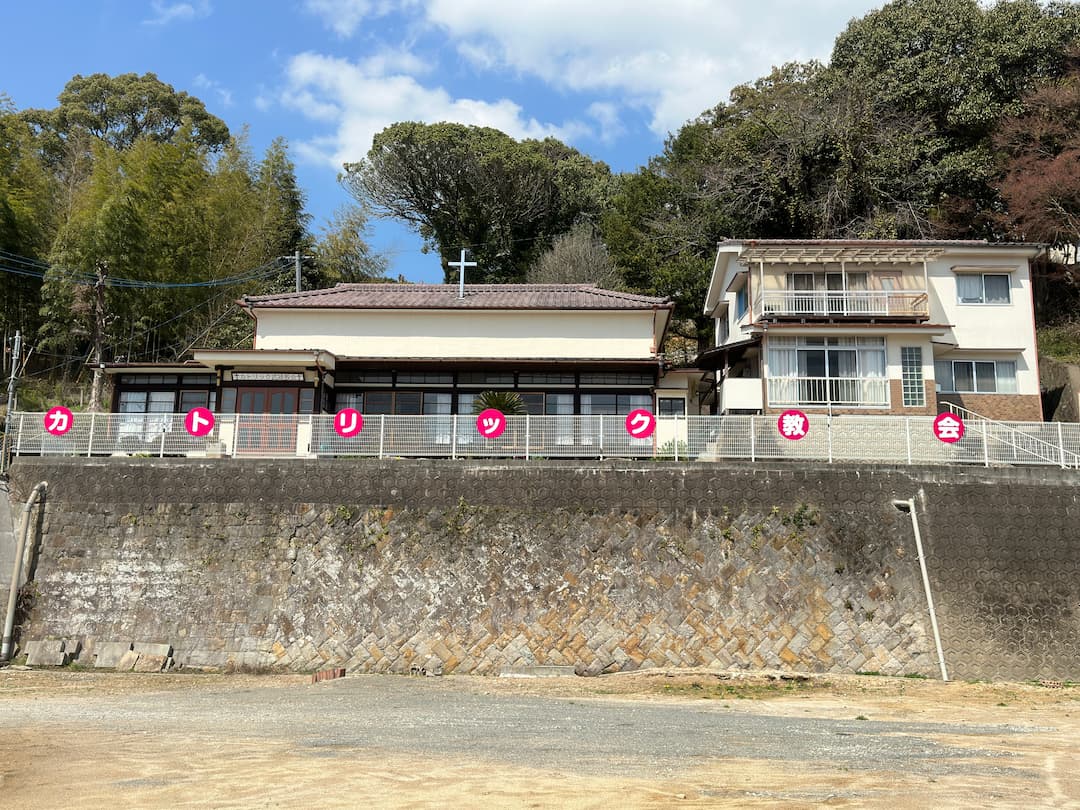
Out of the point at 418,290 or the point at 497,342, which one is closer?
the point at 497,342

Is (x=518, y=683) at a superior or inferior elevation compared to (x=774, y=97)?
inferior

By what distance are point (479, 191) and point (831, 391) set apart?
83.8 feet

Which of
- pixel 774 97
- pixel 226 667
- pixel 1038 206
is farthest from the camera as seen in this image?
pixel 774 97

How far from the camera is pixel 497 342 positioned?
2433 cm

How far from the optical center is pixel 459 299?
2577cm

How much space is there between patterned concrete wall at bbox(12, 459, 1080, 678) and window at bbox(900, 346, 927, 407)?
5.67 meters

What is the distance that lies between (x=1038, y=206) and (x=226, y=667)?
2972 centimetres

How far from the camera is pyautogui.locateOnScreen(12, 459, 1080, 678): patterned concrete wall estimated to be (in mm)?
15906

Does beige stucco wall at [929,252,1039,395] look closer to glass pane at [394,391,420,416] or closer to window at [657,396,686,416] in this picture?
window at [657,396,686,416]

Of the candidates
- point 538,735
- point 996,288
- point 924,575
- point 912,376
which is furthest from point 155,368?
point 996,288

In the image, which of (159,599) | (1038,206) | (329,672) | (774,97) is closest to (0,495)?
(159,599)

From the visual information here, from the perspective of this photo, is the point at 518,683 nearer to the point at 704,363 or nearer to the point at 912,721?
the point at 912,721

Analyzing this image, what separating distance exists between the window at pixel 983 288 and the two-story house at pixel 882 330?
0.03 metres

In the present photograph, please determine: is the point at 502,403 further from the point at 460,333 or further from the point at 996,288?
the point at 996,288
